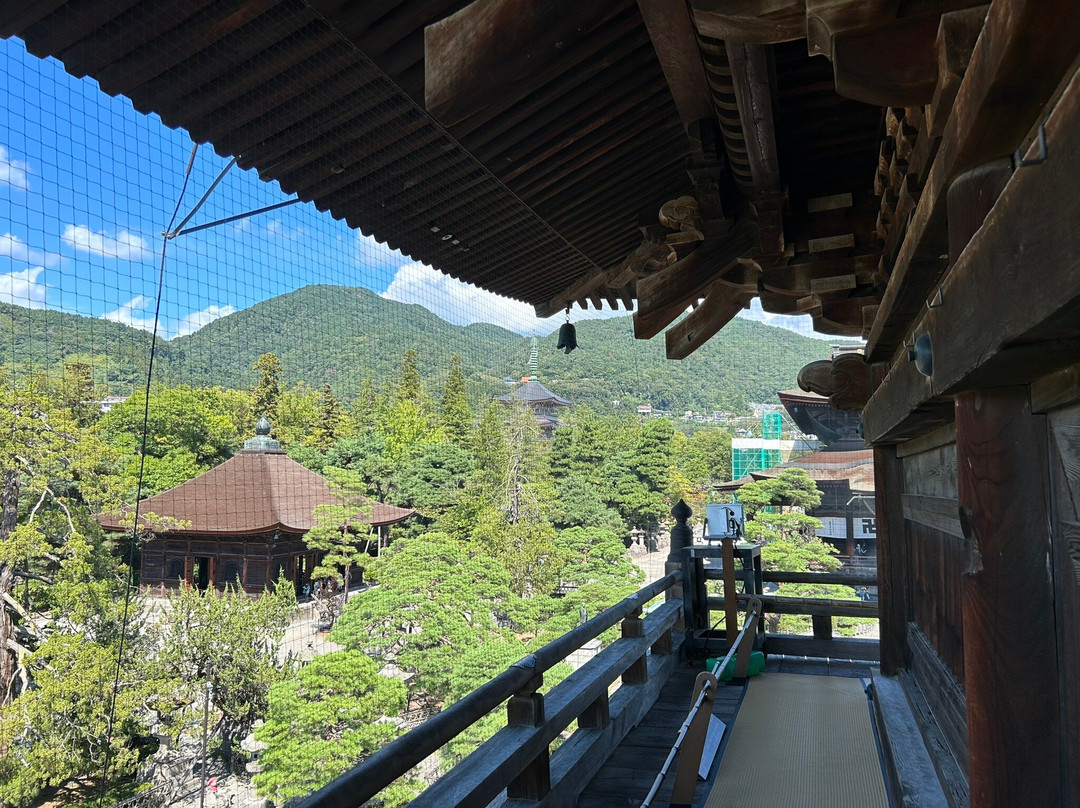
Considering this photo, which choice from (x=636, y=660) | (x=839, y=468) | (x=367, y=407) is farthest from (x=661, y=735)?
Answer: (x=367, y=407)

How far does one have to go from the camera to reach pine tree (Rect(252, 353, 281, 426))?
26016 millimetres

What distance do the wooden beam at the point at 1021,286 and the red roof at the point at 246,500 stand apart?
53.9ft

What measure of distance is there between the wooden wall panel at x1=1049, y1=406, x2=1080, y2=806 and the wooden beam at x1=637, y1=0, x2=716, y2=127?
98 centimetres

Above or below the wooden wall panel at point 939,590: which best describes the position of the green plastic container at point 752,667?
below

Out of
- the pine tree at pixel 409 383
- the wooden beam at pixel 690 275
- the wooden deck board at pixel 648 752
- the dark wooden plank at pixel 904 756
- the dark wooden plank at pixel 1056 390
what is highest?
the pine tree at pixel 409 383

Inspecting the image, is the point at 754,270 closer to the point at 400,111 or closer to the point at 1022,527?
the point at 400,111

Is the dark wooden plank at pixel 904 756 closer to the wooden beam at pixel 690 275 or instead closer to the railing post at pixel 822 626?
the wooden beam at pixel 690 275

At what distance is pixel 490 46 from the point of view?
100 centimetres

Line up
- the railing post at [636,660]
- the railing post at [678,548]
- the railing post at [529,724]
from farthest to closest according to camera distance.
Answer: the railing post at [678,548] → the railing post at [636,660] → the railing post at [529,724]

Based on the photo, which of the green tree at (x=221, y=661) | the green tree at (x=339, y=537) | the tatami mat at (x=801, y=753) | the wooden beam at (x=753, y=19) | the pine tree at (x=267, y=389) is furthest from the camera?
the pine tree at (x=267, y=389)

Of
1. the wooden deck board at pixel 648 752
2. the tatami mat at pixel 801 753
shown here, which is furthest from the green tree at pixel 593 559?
the tatami mat at pixel 801 753

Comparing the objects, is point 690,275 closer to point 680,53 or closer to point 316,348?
point 680,53

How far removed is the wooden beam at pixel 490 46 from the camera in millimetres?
994

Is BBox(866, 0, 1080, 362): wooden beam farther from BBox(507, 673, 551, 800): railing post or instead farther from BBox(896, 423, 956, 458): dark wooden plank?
BBox(507, 673, 551, 800): railing post
